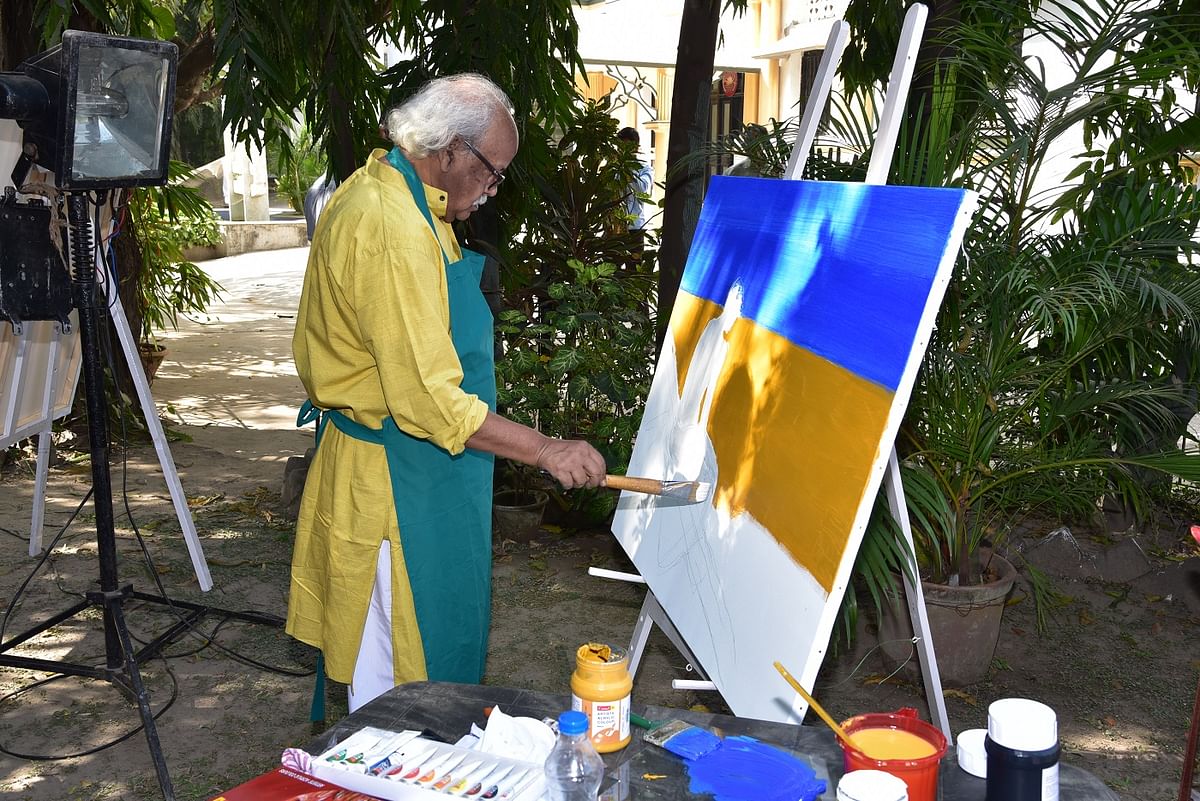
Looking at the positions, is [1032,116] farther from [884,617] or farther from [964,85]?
[884,617]

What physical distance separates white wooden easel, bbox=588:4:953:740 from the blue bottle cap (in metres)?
0.83

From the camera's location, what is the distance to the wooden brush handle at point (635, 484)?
2.04 m

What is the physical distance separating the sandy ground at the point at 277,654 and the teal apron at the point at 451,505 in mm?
1006

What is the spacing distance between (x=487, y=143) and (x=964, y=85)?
1.46m

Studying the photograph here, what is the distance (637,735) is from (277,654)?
2392 mm

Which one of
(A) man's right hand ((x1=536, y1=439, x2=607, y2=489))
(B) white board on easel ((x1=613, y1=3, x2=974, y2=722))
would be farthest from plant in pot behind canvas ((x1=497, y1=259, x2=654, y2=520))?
(A) man's right hand ((x1=536, y1=439, x2=607, y2=489))

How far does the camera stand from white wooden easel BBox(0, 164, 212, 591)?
3809mm

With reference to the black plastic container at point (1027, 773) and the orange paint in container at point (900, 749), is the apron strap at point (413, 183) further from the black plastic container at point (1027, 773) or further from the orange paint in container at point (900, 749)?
the black plastic container at point (1027, 773)

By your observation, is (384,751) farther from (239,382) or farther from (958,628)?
(239,382)

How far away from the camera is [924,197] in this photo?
1.86 metres

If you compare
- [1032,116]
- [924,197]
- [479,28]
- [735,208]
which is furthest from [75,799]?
[1032,116]

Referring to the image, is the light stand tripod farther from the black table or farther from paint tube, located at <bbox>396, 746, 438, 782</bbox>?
paint tube, located at <bbox>396, 746, 438, 782</bbox>

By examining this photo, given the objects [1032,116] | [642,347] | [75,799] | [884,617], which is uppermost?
[1032,116]

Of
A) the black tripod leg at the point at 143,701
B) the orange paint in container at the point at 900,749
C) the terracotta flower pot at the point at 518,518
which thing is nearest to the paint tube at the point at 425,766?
the orange paint in container at the point at 900,749
